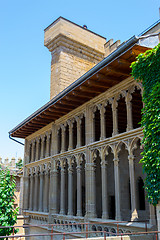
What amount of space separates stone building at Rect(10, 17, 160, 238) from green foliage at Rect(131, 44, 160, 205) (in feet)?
1.37

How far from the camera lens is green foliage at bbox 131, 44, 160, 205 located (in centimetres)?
749

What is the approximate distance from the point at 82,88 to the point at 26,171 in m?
9.34

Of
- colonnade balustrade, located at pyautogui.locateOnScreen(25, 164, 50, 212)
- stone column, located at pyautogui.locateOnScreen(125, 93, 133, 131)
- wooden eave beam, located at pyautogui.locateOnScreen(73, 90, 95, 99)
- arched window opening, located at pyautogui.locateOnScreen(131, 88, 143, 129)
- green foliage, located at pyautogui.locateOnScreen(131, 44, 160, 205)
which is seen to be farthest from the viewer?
colonnade balustrade, located at pyautogui.locateOnScreen(25, 164, 50, 212)

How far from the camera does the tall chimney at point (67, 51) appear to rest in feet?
59.1

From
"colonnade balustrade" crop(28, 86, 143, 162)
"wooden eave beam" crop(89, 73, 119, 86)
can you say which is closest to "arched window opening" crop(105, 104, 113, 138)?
"colonnade balustrade" crop(28, 86, 143, 162)

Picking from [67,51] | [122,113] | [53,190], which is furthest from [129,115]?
[67,51]

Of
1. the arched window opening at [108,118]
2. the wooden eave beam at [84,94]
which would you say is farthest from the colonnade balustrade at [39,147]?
the wooden eave beam at [84,94]

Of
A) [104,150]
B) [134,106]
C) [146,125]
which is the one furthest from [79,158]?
[146,125]

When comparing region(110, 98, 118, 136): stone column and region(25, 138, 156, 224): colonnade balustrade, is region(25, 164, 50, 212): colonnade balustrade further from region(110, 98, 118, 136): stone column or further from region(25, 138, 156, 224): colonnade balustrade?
region(110, 98, 118, 136): stone column

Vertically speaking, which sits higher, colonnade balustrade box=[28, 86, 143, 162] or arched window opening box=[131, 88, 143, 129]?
arched window opening box=[131, 88, 143, 129]

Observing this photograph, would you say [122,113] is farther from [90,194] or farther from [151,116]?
[151,116]

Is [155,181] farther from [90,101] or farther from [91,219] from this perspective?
[90,101]

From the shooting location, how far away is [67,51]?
730 inches

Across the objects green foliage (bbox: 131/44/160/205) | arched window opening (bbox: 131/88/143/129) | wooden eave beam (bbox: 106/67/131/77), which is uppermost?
arched window opening (bbox: 131/88/143/129)
